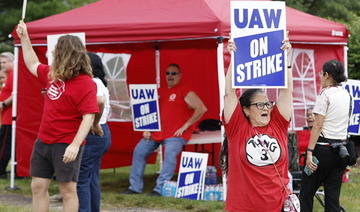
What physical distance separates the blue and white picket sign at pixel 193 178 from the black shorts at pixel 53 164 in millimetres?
3288

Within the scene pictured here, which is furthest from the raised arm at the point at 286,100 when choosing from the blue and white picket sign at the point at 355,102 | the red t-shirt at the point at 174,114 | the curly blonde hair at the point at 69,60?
the red t-shirt at the point at 174,114

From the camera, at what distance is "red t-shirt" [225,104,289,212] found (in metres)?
4.60

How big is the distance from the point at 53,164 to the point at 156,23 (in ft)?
11.2

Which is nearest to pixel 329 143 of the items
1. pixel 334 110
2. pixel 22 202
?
pixel 334 110

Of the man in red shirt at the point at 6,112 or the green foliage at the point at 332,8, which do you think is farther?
the green foliage at the point at 332,8

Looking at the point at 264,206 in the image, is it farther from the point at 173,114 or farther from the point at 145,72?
the point at 145,72

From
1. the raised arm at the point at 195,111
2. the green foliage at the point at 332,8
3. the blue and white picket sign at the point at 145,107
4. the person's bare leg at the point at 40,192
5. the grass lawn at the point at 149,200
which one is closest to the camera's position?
the person's bare leg at the point at 40,192

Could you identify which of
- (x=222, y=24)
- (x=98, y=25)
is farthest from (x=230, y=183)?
(x=98, y=25)

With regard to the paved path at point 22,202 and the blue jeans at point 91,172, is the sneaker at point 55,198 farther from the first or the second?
the blue jeans at point 91,172

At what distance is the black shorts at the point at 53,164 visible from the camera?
557 cm

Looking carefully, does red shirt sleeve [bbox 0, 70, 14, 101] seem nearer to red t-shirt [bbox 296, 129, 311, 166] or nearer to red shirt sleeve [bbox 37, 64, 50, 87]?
red t-shirt [bbox 296, 129, 311, 166]

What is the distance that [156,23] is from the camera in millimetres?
8648

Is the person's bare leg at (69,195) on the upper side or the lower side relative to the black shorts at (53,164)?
lower

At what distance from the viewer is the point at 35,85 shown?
9.56m
